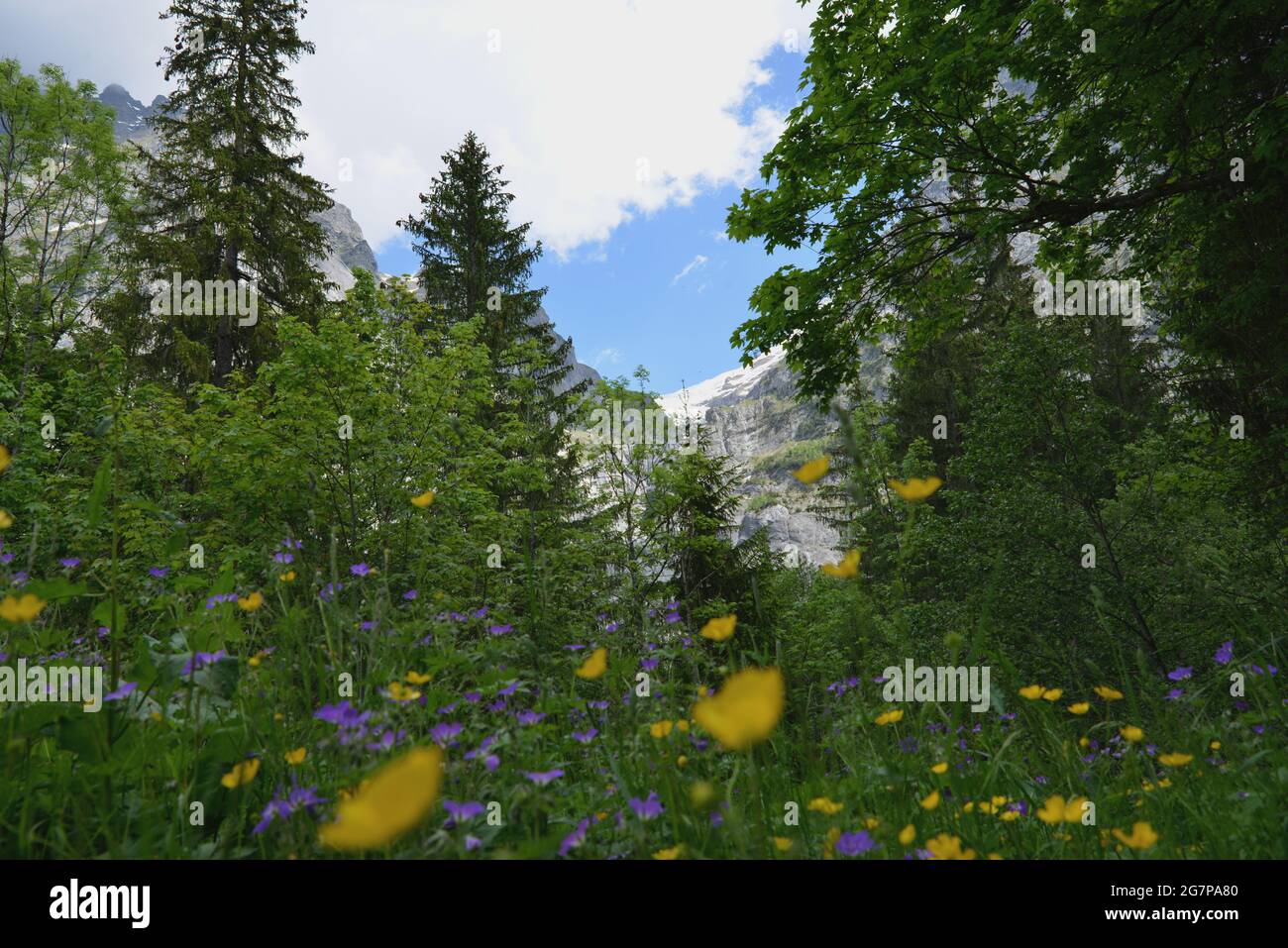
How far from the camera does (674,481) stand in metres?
11.6

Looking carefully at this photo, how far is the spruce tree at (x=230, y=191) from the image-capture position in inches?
607

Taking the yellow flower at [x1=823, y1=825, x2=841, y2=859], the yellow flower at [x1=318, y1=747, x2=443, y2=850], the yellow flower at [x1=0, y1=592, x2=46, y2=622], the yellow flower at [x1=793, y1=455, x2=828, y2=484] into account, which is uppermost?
the yellow flower at [x1=793, y1=455, x2=828, y2=484]

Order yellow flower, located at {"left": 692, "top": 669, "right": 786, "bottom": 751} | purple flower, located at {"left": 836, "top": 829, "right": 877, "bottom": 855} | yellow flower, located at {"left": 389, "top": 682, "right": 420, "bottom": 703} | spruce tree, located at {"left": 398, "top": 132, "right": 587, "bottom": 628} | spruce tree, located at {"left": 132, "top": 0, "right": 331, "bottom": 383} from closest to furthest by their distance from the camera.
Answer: yellow flower, located at {"left": 692, "top": 669, "right": 786, "bottom": 751} < purple flower, located at {"left": 836, "top": 829, "right": 877, "bottom": 855} < yellow flower, located at {"left": 389, "top": 682, "right": 420, "bottom": 703} < spruce tree, located at {"left": 132, "top": 0, "right": 331, "bottom": 383} < spruce tree, located at {"left": 398, "top": 132, "right": 587, "bottom": 628}

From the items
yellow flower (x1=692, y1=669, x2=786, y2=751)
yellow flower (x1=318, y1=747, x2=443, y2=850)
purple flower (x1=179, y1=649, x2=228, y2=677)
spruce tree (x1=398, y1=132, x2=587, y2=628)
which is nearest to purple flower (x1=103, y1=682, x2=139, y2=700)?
purple flower (x1=179, y1=649, x2=228, y2=677)

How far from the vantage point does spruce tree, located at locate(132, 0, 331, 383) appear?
1542 cm

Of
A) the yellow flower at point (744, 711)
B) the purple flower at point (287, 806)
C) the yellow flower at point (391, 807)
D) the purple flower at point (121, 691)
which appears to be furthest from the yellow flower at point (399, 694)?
the yellow flower at point (744, 711)

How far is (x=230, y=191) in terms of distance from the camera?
51.9 feet

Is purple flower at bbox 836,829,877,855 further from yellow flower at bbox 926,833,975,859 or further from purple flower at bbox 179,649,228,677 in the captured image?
purple flower at bbox 179,649,228,677

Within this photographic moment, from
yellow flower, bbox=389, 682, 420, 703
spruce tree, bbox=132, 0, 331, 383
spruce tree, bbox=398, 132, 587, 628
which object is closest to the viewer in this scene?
yellow flower, bbox=389, 682, 420, 703

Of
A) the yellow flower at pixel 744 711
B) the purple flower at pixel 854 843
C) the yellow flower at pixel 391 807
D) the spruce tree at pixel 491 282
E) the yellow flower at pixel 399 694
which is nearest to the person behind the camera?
the yellow flower at pixel 391 807

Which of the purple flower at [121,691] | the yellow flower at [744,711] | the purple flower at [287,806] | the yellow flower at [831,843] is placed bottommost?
the yellow flower at [831,843]

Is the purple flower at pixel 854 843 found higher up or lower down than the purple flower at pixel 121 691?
lower down

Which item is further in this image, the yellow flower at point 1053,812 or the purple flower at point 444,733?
the purple flower at point 444,733

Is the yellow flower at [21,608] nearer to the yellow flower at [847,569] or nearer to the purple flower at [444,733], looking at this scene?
the purple flower at [444,733]
